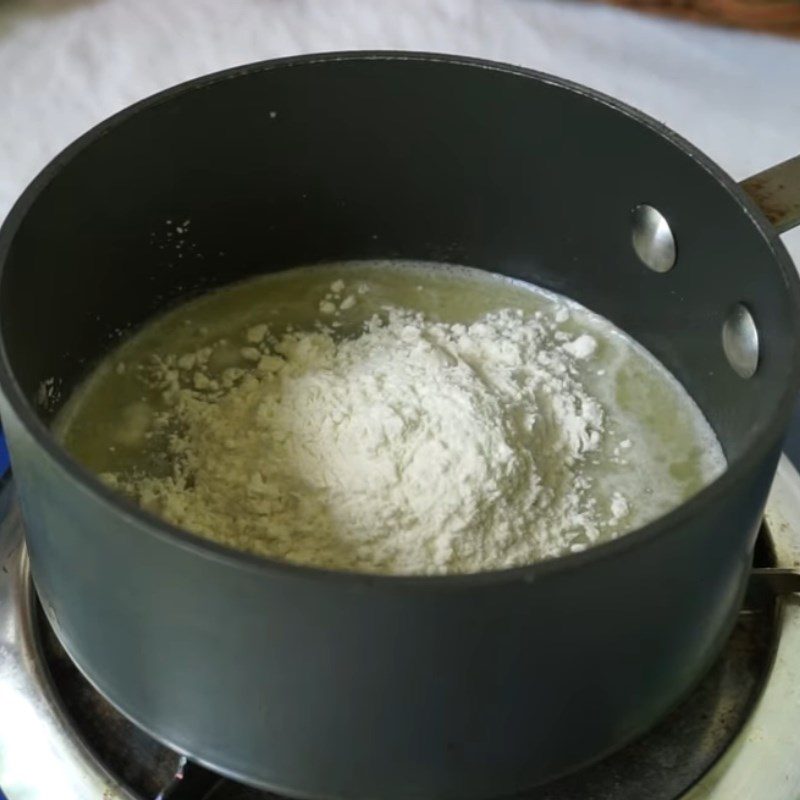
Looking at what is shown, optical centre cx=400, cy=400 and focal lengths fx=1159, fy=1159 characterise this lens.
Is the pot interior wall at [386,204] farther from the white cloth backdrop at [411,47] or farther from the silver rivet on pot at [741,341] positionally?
the white cloth backdrop at [411,47]

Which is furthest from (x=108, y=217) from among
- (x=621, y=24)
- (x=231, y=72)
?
(x=621, y=24)

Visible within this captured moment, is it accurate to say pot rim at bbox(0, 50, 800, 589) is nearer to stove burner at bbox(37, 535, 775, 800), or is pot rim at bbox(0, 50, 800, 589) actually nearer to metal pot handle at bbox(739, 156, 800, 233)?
metal pot handle at bbox(739, 156, 800, 233)

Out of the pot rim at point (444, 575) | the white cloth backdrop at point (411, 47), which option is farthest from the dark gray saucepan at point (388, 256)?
the white cloth backdrop at point (411, 47)

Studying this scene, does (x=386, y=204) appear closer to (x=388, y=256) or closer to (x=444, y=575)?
(x=388, y=256)

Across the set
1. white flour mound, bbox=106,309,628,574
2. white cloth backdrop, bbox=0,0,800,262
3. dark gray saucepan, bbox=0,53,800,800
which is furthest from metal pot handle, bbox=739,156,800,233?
white cloth backdrop, bbox=0,0,800,262

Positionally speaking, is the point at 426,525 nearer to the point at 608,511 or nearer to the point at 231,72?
the point at 608,511

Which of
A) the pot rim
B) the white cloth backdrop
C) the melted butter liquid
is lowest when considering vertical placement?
the melted butter liquid

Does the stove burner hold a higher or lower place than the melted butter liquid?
lower
